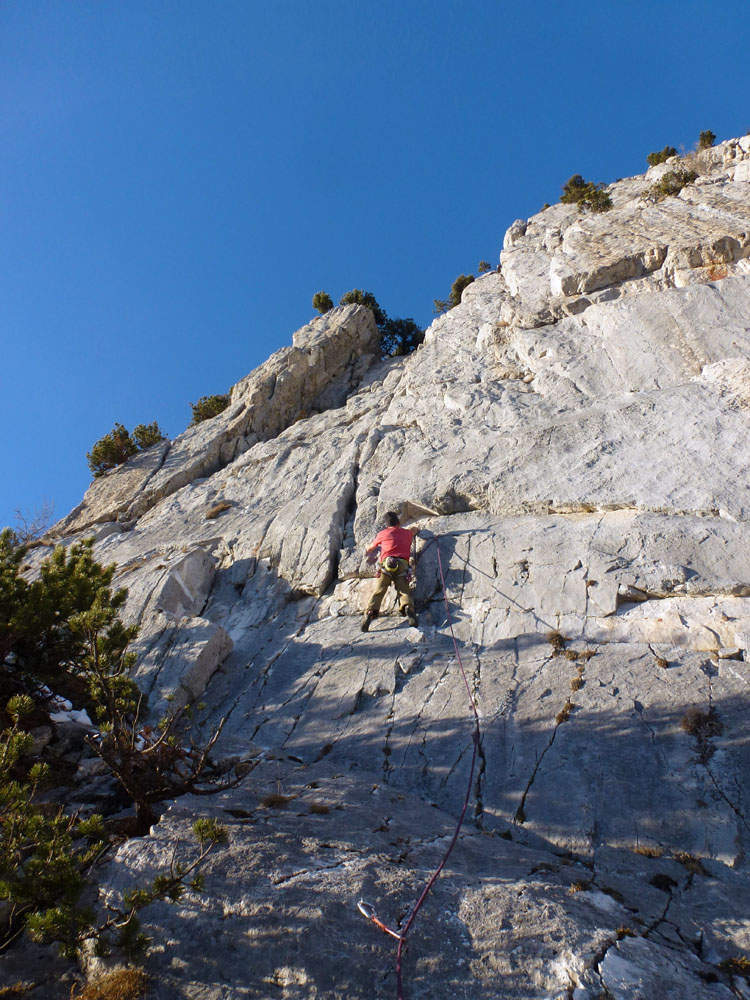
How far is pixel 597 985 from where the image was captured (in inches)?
215

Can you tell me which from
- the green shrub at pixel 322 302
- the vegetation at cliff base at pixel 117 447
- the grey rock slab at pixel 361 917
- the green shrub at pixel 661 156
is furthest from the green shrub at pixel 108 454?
the green shrub at pixel 661 156

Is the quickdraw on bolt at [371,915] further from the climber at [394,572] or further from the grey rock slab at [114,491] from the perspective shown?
the grey rock slab at [114,491]

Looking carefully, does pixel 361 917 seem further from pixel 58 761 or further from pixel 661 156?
pixel 661 156

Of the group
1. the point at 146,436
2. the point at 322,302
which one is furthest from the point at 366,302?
the point at 146,436

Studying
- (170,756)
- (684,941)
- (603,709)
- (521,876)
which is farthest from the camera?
(603,709)

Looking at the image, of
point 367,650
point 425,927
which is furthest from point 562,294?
point 425,927

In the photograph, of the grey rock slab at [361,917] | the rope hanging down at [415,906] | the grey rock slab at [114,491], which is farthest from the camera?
the grey rock slab at [114,491]

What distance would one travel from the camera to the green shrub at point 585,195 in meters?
26.6

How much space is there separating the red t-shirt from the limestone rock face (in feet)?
2.78

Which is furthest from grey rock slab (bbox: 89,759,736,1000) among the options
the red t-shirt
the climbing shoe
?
the red t-shirt

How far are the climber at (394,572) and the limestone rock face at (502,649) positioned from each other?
0.39 m

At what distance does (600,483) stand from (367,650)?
6.17 metres

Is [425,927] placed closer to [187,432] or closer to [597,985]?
[597,985]

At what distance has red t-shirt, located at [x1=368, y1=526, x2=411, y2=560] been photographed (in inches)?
530
